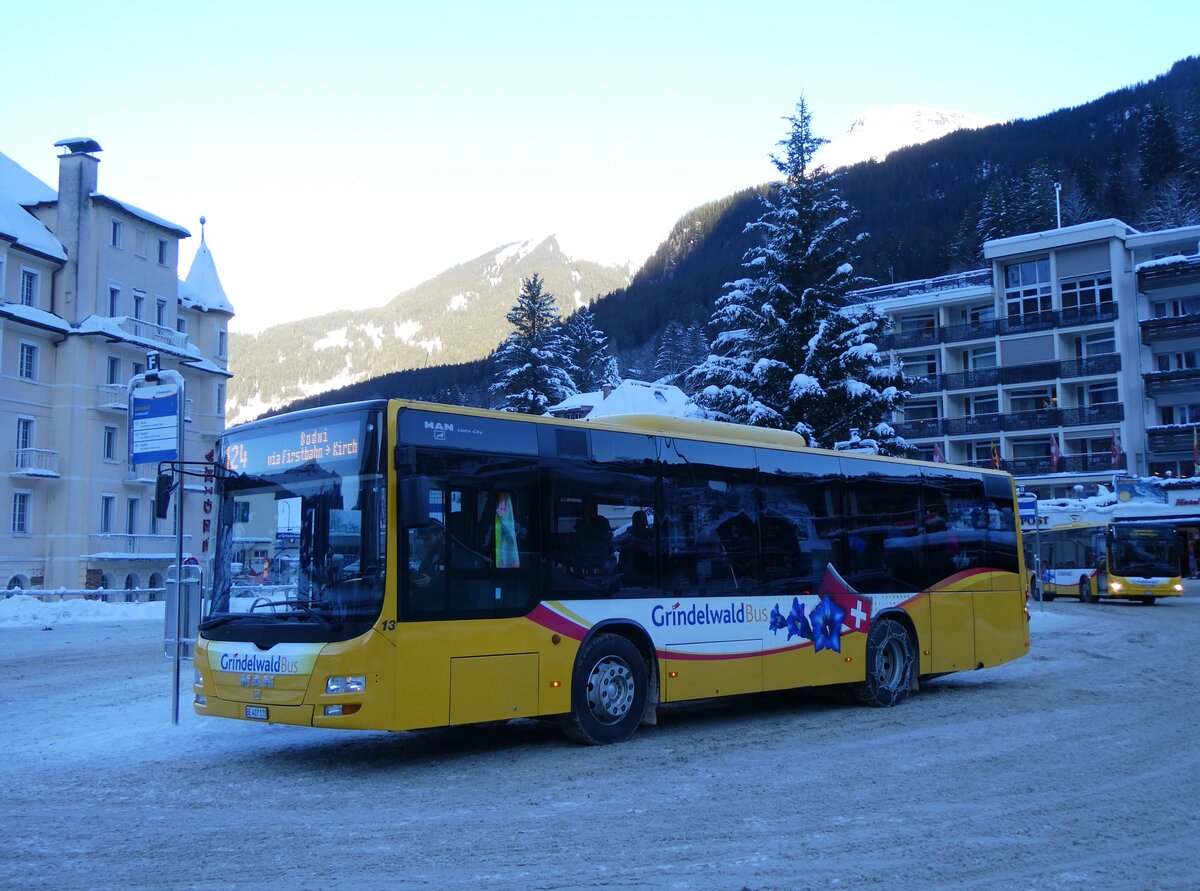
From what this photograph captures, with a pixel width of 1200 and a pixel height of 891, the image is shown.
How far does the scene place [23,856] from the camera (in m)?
6.56

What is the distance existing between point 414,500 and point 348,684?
155 cm

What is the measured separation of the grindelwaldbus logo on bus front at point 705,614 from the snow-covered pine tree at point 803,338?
58.7ft

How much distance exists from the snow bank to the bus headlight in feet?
74.8

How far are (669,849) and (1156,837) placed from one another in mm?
3027

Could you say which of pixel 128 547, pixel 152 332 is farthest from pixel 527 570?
pixel 152 332

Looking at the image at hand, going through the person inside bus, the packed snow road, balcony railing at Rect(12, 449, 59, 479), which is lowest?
the packed snow road

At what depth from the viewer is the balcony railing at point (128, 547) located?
46062mm

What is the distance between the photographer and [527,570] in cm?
998

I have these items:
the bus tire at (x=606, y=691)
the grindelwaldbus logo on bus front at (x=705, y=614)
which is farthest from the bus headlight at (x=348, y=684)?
the grindelwaldbus logo on bus front at (x=705, y=614)

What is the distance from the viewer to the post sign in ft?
47.3

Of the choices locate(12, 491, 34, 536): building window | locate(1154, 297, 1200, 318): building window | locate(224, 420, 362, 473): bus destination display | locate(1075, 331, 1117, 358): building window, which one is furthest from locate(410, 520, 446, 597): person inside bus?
locate(1075, 331, 1117, 358): building window

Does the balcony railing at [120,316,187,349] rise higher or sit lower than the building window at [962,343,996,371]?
lower

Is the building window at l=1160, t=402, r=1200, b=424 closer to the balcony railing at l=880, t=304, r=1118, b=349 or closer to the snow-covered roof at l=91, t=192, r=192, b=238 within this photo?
the balcony railing at l=880, t=304, r=1118, b=349

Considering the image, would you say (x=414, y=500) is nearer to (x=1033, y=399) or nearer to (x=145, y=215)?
(x=145, y=215)
